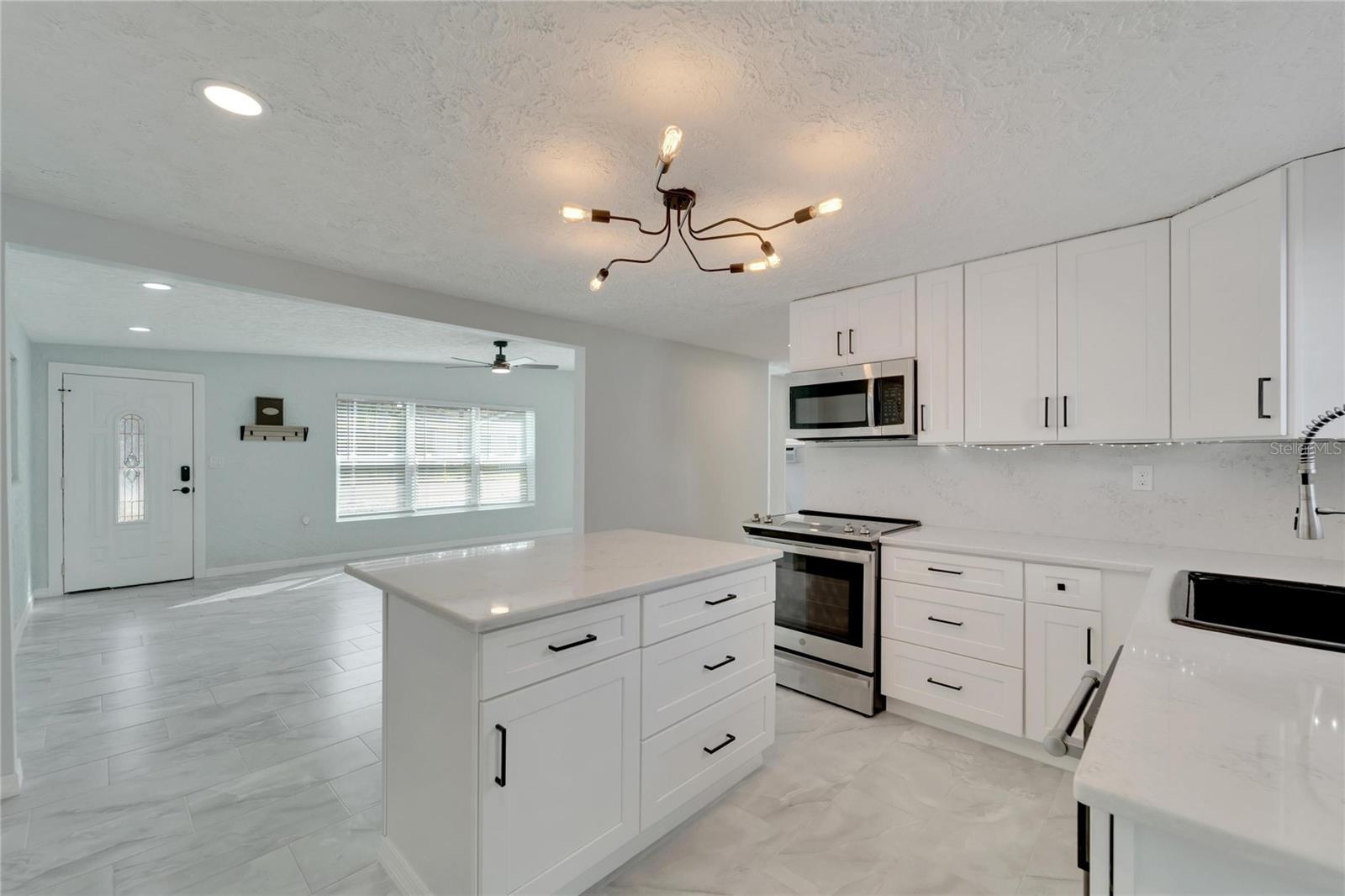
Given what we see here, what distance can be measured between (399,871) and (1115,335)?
11.1ft

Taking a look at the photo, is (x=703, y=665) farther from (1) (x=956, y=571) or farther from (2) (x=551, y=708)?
(1) (x=956, y=571)

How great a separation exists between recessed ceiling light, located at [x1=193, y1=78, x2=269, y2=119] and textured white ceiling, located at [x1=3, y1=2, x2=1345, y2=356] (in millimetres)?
32

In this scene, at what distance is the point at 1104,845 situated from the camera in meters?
0.73

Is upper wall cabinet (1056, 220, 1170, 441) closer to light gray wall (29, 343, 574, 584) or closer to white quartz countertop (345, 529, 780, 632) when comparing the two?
white quartz countertop (345, 529, 780, 632)

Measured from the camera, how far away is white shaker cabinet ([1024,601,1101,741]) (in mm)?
2279

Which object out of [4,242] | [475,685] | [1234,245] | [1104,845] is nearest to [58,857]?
[475,685]

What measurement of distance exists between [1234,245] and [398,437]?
24.7 feet

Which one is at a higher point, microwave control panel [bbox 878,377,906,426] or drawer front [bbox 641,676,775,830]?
microwave control panel [bbox 878,377,906,426]

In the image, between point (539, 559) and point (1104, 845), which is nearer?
point (1104, 845)

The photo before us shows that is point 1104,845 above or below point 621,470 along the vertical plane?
below

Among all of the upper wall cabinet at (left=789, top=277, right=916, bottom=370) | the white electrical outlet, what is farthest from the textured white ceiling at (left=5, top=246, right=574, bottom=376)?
the white electrical outlet

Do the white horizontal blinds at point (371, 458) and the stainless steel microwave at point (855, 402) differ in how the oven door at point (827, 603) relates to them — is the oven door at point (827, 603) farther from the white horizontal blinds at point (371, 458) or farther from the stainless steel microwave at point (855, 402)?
the white horizontal blinds at point (371, 458)

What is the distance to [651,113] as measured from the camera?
161 centimetres

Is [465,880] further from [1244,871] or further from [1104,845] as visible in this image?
[1244,871]
